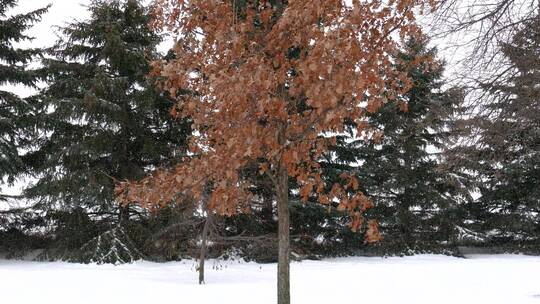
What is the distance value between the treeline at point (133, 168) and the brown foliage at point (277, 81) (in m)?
6.97

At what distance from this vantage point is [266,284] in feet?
33.3

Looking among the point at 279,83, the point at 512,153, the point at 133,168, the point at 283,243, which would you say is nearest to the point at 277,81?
the point at 279,83

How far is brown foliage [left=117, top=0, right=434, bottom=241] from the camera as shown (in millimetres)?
3943

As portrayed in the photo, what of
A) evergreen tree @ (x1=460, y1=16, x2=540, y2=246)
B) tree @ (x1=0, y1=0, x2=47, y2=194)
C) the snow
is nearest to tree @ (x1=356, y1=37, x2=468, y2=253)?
evergreen tree @ (x1=460, y1=16, x2=540, y2=246)

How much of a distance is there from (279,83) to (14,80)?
13316 millimetres

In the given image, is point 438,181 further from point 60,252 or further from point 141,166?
point 60,252

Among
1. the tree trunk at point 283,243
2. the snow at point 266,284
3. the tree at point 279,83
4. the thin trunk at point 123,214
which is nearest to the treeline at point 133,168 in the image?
the thin trunk at point 123,214

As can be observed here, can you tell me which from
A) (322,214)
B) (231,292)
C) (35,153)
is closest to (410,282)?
(231,292)

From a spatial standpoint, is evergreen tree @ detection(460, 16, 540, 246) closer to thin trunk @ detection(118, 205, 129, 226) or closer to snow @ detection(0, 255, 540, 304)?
snow @ detection(0, 255, 540, 304)

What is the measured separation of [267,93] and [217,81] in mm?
567

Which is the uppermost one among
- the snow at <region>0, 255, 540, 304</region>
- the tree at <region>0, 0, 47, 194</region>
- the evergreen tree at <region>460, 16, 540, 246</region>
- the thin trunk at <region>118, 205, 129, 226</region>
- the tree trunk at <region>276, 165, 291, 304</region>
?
the tree at <region>0, 0, 47, 194</region>

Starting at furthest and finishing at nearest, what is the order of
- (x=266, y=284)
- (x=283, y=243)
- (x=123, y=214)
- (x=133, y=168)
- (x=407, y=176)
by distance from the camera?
(x=407, y=176) < (x=123, y=214) < (x=133, y=168) < (x=266, y=284) < (x=283, y=243)

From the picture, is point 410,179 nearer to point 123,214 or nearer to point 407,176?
point 407,176

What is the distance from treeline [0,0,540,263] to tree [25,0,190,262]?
40mm
